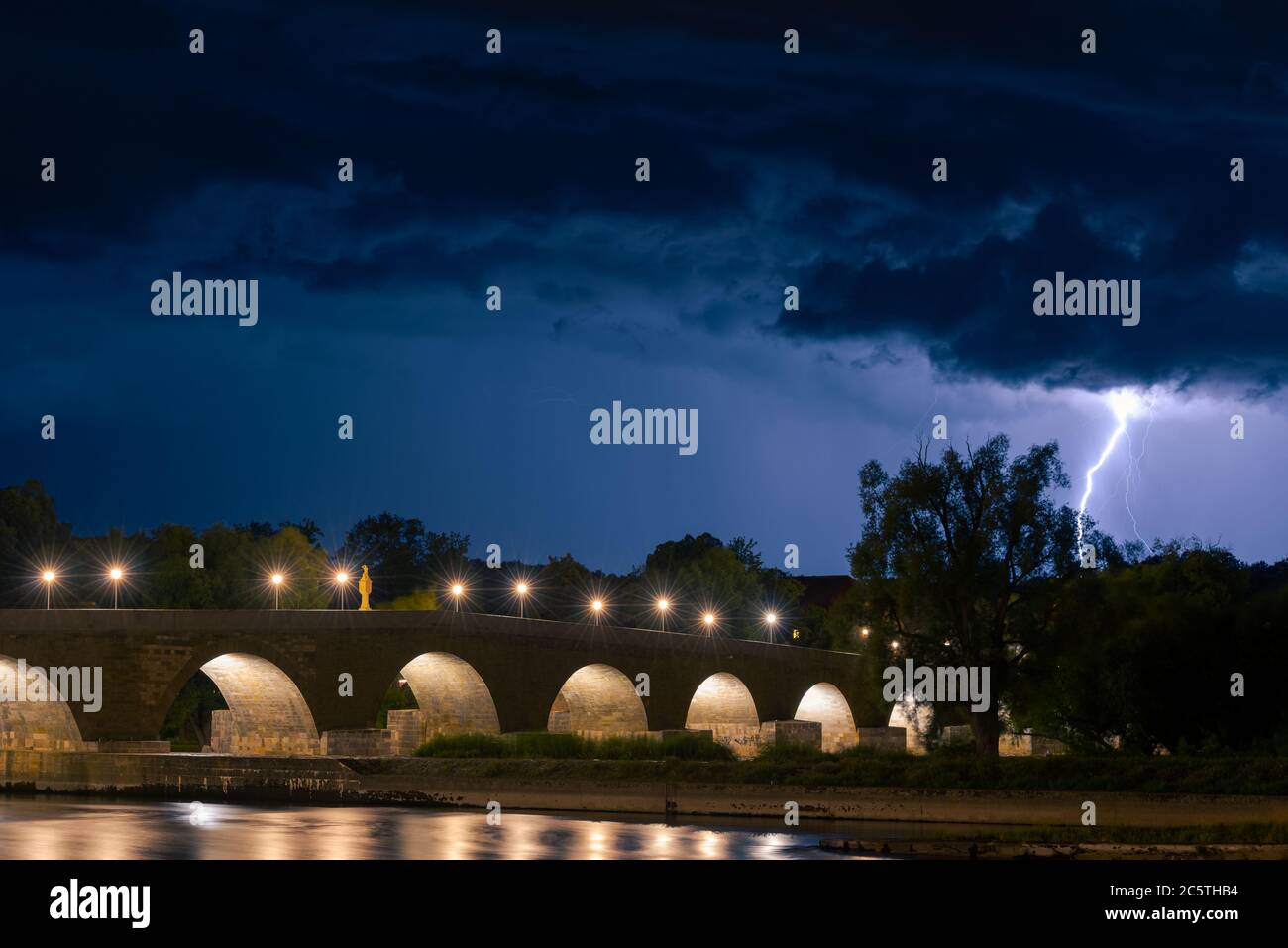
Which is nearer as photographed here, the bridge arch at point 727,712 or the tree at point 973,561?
the tree at point 973,561

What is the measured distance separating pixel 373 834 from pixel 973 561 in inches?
773

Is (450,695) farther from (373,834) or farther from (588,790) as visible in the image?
(373,834)

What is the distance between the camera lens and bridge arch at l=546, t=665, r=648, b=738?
61750 mm

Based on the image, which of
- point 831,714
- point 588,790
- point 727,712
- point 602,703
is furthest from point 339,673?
point 831,714

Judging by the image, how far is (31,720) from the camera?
4647 centimetres

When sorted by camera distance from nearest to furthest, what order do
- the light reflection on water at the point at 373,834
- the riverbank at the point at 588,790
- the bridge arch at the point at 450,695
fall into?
the light reflection on water at the point at 373,834 → the riverbank at the point at 588,790 → the bridge arch at the point at 450,695

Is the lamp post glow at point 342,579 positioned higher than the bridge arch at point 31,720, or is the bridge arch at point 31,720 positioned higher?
the lamp post glow at point 342,579

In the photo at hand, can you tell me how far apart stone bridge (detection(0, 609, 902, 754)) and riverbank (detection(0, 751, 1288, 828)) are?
3.11 m

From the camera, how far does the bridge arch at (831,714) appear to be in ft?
269

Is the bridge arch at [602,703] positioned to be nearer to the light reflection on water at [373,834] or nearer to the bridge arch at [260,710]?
the bridge arch at [260,710]

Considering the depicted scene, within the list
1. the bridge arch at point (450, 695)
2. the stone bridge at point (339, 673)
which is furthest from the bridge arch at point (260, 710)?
the bridge arch at point (450, 695)

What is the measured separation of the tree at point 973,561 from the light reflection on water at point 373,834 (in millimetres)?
10158
